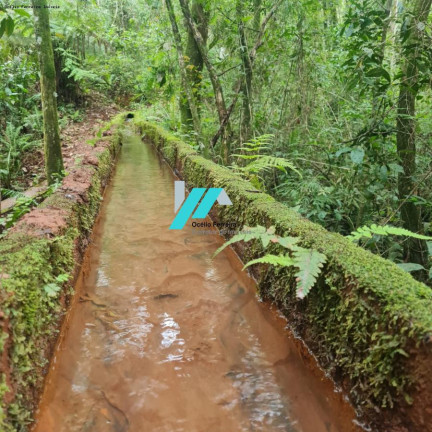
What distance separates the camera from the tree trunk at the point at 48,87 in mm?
4574

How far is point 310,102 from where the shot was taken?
257 inches

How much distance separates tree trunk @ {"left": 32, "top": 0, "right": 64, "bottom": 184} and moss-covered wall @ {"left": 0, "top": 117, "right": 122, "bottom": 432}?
1409mm

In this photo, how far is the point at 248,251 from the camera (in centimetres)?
400

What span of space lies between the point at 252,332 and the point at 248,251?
113 centimetres

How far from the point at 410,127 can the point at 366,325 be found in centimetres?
261

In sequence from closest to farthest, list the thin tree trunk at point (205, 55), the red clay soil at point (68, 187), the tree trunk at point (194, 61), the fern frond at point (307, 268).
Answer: the fern frond at point (307, 268)
the red clay soil at point (68, 187)
the thin tree trunk at point (205, 55)
the tree trunk at point (194, 61)

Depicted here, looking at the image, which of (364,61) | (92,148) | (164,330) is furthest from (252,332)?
(92,148)

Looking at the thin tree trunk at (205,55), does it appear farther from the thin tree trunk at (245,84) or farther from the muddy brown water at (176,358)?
the muddy brown water at (176,358)

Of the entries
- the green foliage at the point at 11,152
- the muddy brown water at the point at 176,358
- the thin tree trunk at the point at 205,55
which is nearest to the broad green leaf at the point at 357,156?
the muddy brown water at the point at 176,358

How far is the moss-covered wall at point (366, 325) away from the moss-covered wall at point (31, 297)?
5.99 ft

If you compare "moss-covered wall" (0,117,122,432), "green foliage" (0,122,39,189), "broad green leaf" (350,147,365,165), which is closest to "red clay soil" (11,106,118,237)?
"moss-covered wall" (0,117,122,432)

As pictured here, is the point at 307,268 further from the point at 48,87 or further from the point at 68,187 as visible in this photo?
the point at 48,87

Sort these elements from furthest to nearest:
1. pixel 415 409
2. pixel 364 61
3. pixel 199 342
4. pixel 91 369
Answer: pixel 364 61, pixel 199 342, pixel 91 369, pixel 415 409

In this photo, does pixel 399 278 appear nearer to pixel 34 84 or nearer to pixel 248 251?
pixel 248 251
